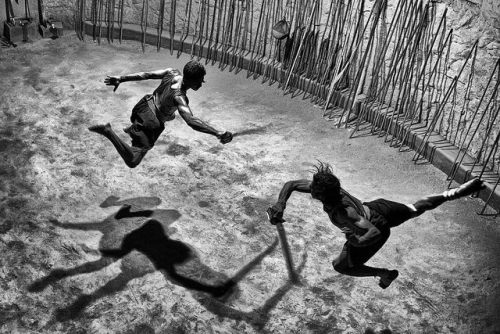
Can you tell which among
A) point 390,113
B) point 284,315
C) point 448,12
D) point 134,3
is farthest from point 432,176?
point 134,3

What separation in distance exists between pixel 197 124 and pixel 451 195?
245 centimetres

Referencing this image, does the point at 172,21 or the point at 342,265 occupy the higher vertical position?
the point at 172,21

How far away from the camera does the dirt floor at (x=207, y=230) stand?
19.5ft

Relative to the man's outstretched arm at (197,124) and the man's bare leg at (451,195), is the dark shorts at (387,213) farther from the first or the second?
the man's outstretched arm at (197,124)

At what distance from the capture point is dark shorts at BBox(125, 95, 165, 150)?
6.74 meters

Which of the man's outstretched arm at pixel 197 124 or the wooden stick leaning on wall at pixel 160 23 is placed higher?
the man's outstretched arm at pixel 197 124

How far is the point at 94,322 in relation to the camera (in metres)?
5.71

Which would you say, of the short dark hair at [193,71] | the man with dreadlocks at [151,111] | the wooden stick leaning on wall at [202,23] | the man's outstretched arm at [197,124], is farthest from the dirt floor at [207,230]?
the short dark hair at [193,71]

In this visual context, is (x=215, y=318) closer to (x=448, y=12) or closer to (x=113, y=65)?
(x=448, y=12)

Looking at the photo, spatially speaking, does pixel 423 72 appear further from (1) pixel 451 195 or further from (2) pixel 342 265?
(2) pixel 342 265

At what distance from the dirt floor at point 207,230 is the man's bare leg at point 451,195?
1.15m

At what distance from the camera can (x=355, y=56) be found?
30.3 feet

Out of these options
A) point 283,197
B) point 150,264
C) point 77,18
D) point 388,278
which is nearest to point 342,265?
point 388,278

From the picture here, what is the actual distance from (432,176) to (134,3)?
6.46m
